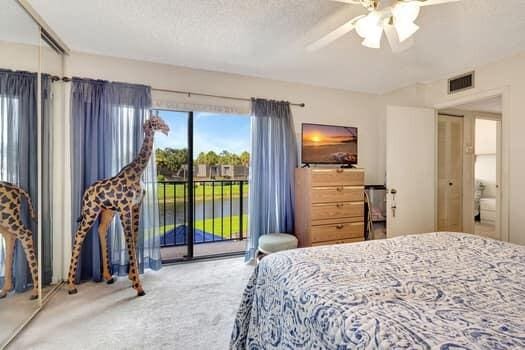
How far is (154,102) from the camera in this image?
3.07 m

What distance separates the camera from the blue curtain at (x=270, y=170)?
341cm

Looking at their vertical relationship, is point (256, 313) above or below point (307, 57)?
below

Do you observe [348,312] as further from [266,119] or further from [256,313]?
[266,119]

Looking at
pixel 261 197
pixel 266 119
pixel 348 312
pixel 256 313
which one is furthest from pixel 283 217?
pixel 348 312

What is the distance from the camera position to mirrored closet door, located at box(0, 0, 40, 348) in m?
1.88

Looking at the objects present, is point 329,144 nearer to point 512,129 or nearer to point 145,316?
point 512,129

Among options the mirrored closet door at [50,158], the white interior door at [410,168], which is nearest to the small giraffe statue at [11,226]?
the mirrored closet door at [50,158]

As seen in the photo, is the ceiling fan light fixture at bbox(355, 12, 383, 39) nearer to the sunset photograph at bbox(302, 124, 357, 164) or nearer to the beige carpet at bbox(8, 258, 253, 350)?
the sunset photograph at bbox(302, 124, 357, 164)

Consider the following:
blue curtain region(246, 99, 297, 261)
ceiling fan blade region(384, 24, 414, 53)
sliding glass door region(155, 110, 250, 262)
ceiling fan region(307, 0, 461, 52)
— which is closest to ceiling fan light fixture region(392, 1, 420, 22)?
ceiling fan region(307, 0, 461, 52)

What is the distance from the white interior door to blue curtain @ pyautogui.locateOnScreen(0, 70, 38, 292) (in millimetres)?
3733

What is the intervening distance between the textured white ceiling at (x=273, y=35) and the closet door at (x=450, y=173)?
3.09 ft

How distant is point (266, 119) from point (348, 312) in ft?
9.31

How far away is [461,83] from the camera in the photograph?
10.7ft

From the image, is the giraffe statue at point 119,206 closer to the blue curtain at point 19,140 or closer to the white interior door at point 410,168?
the blue curtain at point 19,140
